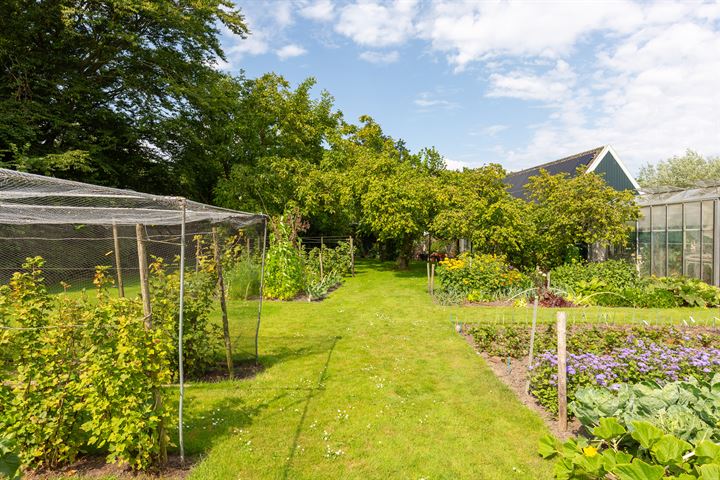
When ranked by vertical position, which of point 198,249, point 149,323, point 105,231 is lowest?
point 149,323

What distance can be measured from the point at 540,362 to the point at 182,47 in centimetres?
1848

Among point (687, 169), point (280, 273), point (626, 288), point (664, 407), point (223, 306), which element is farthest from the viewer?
point (687, 169)

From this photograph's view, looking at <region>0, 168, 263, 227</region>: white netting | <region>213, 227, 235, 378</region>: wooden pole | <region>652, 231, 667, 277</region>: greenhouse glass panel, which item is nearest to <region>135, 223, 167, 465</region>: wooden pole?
<region>0, 168, 263, 227</region>: white netting

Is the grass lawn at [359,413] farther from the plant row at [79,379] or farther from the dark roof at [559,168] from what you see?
the dark roof at [559,168]

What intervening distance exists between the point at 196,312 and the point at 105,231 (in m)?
2.49

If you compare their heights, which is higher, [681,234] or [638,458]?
[681,234]

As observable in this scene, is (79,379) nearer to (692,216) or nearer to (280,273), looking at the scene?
(280,273)

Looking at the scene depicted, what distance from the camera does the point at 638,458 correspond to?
288 cm

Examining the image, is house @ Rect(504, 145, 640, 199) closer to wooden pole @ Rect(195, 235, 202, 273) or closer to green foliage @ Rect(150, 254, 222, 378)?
Result: wooden pole @ Rect(195, 235, 202, 273)

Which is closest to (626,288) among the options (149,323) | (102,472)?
(149,323)

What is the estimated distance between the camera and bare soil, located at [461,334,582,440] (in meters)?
4.17

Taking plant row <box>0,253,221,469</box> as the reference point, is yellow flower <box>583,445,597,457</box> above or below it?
below

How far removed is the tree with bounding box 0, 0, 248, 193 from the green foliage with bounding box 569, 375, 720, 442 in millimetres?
14480

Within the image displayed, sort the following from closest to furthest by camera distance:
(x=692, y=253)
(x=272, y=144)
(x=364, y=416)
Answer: (x=364, y=416)
(x=692, y=253)
(x=272, y=144)
